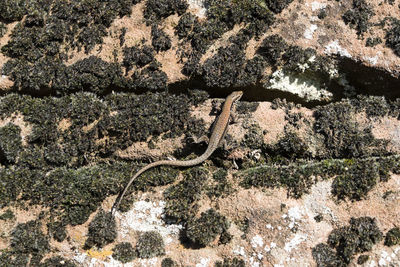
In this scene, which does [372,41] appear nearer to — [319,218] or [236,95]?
[236,95]

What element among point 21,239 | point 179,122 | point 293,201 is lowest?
point 21,239

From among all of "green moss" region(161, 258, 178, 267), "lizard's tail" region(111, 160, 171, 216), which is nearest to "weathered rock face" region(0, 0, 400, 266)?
"green moss" region(161, 258, 178, 267)

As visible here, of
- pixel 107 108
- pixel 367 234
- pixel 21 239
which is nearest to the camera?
pixel 367 234

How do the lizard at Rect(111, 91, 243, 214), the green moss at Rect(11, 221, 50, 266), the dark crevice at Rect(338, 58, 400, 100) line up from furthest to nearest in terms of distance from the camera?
the dark crevice at Rect(338, 58, 400, 100)
the lizard at Rect(111, 91, 243, 214)
the green moss at Rect(11, 221, 50, 266)

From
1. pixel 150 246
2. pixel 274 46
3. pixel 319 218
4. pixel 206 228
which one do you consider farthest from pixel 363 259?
pixel 274 46

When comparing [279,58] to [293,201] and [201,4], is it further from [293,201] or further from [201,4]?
[293,201]

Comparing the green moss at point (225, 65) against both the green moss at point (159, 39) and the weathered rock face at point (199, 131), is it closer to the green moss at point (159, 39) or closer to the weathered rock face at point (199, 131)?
the weathered rock face at point (199, 131)

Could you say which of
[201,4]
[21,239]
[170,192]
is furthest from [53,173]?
[201,4]

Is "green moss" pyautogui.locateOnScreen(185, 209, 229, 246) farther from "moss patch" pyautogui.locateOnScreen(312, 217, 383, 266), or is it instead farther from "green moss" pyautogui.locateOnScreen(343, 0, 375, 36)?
"green moss" pyautogui.locateOnScreen(343, 0, 375, 36)
